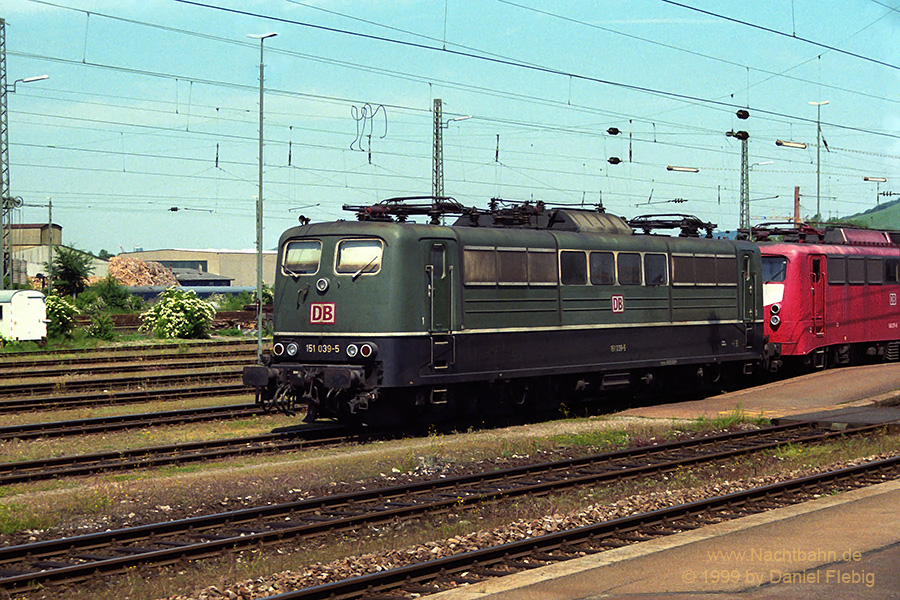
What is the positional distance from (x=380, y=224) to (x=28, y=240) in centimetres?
10201

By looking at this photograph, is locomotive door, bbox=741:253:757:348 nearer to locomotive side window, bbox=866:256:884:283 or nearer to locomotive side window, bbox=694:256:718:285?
locomotive side window, bbox=694:256:718:285

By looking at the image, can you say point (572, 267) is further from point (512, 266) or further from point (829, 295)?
point (829, 295)

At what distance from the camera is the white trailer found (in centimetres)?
3788

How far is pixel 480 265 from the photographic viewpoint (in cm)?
1762

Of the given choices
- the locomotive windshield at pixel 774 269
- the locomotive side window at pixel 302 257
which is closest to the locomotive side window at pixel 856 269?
the locomotive windshield at pixel 774 269

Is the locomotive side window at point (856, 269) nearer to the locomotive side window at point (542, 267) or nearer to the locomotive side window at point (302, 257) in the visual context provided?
the locomotive side window at point (542, 267)

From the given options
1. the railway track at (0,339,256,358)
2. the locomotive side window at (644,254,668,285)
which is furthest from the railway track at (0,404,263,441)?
the railway track at (0,339,256,358)

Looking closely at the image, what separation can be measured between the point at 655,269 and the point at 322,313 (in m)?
7.73

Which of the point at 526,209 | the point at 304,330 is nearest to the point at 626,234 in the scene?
the point at 526,209

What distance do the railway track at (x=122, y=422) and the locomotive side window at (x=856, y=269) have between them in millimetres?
16600

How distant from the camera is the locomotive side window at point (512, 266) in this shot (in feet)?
59.0

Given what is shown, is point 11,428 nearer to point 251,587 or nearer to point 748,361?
point 251,587

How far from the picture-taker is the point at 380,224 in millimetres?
16828

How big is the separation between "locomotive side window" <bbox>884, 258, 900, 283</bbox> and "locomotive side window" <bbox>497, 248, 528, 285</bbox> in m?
15.3
